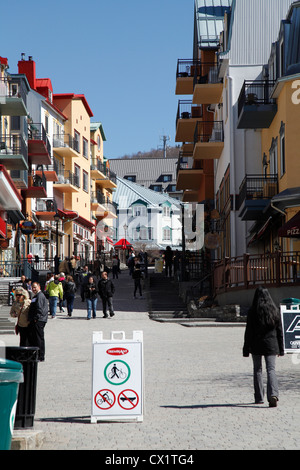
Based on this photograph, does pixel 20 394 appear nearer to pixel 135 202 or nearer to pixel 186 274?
pixel 186 274

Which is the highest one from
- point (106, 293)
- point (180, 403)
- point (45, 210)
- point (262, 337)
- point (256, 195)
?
point (45, 210)

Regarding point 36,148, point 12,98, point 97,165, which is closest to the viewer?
point 12,98

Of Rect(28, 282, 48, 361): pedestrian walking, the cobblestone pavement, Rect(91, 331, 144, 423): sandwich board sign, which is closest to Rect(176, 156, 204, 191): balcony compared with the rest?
the cobblestone pavement

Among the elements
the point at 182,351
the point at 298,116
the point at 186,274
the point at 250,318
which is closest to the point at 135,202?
the point at 186,274

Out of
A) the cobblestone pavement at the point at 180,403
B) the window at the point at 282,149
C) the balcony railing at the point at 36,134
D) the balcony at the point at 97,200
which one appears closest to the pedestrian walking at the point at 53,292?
the cobblestone pavement at the point at 180,403

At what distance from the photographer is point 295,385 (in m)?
12.8

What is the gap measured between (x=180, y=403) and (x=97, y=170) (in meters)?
61.3

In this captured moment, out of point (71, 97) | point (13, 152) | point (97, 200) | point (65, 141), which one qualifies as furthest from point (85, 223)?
point (13, 152)

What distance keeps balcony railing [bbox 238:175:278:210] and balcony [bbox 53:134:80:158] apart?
97.4 feet

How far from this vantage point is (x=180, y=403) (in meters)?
11.3

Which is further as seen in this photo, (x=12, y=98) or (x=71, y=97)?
(x=71, y=97)

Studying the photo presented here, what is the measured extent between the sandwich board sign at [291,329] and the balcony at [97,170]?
184ft

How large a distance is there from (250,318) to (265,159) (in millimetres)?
23140

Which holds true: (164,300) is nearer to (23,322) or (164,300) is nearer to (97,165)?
(23,322)
